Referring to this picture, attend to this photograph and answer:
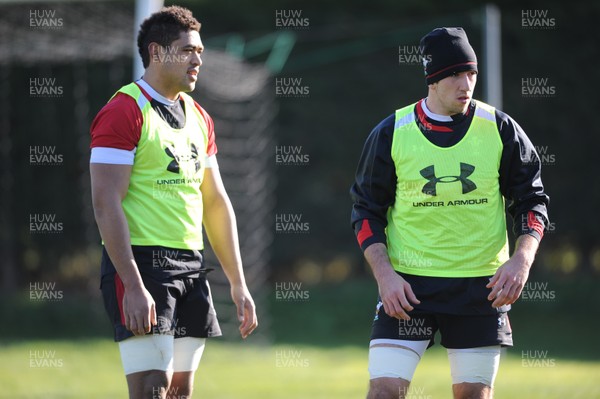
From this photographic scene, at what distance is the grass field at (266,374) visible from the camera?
839 cm

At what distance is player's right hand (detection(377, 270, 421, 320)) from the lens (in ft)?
14.3

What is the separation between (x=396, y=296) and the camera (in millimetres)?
4379

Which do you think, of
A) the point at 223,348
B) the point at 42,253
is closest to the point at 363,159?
the point at 223,348

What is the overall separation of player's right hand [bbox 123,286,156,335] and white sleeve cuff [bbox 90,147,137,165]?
0.58m

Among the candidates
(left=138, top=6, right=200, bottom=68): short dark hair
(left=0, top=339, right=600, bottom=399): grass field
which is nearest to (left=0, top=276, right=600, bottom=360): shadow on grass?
(left=0, top=339, right=600, bottom=399): grass field

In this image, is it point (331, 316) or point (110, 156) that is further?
point (331, 316)

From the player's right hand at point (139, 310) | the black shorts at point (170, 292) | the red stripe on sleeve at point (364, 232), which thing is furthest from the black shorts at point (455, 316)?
the player's right hand at point (139, 310)

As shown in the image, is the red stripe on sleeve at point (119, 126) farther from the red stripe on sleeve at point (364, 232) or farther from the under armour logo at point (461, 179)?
the under armour logo at point (461, 179)

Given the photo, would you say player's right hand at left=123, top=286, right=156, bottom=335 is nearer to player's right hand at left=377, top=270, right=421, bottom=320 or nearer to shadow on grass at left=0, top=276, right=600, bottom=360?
player's right hand at left=377, top=270, right=421, bottom=320

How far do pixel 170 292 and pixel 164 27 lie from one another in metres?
1.26

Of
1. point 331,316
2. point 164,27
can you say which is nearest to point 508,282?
point 164,27

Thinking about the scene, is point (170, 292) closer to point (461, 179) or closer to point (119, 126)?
point (119, 126)

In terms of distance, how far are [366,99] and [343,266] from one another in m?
2.42

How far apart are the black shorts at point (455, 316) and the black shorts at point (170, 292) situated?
0.85 metres
